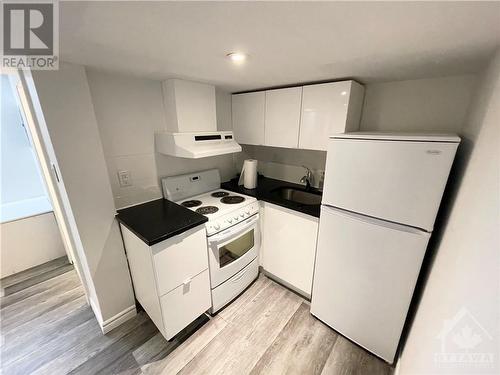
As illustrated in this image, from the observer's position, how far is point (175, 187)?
1.93 m

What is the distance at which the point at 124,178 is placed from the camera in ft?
5.37

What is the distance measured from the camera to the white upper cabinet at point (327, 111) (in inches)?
60.0

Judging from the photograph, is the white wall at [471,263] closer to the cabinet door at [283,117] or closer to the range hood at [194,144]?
the cabinet door at [283,117]

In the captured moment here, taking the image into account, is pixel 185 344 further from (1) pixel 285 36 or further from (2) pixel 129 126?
(1) pixel 285 36

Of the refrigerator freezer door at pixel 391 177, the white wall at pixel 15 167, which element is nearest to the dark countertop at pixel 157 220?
the refrigerator freezer door at pixel 391 177

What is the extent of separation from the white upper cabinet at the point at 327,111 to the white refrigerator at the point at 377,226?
37 cm

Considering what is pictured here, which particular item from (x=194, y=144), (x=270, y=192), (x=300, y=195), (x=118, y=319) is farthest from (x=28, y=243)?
(x=300, y=195)

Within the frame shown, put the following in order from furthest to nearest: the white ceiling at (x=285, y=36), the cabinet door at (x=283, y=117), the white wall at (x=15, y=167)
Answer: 1. the white wall at (x=15, y=167)
2. the cabinet door at (x=283, y=117)
3. the white ceiling at (x=285, y=36)

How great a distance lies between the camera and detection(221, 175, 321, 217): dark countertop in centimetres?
166

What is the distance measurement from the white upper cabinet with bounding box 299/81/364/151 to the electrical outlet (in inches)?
60.8

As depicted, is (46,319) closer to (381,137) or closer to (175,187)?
(175,187)

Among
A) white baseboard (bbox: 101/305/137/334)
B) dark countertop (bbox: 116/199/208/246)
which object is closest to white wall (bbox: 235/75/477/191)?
dark countertop (bbox: 116/199/208/246)

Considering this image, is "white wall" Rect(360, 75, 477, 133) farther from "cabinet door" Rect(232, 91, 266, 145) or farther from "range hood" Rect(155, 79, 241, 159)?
"range hood" Rect(155, 79, 241, 159)

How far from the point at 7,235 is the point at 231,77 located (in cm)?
287
